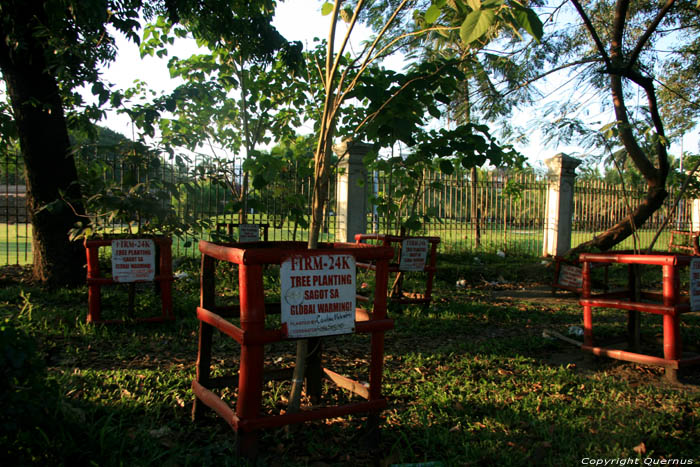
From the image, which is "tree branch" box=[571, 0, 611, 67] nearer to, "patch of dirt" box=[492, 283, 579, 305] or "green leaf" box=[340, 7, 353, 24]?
"patch of dirt" box=[492, 283, 579, 305]

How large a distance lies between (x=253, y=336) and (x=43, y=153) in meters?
5.75

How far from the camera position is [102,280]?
16.0 ft

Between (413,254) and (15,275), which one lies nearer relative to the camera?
(413,254)

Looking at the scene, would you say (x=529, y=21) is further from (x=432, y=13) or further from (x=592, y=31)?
(x=592, y=31)

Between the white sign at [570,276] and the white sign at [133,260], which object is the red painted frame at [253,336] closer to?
the white sign at [133,260]

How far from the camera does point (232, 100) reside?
934 cm

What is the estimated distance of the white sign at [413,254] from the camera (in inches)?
254

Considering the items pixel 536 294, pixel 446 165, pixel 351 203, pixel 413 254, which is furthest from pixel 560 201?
Answer: pixel 446 165

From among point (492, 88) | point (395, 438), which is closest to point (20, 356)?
point (395, 438)

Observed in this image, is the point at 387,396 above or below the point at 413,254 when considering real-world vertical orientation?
below

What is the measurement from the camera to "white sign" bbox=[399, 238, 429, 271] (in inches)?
254

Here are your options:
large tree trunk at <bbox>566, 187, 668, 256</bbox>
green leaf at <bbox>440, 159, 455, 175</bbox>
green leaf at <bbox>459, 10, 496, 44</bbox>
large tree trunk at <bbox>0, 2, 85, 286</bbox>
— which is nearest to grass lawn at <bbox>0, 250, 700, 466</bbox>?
large tree trunk at <bbox>0, 2, 85, 286</bbox>

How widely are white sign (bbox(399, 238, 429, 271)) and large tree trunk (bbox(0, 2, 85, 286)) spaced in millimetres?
4171

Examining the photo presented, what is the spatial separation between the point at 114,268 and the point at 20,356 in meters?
3.09
